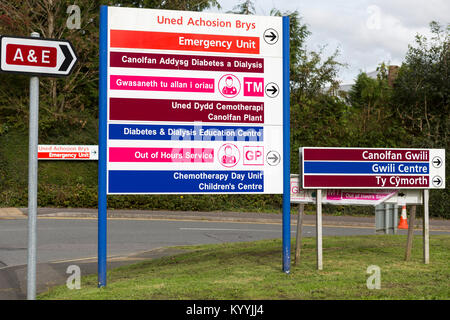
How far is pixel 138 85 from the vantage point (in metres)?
7.13

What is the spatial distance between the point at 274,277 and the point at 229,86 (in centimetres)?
240

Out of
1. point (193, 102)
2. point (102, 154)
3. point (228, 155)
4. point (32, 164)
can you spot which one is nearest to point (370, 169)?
point (228, 155)

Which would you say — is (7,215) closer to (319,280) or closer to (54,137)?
(54,137)

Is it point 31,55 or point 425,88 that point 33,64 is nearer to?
point 31,55

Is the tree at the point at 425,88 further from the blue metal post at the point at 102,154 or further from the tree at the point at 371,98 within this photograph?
the blue metal post at the point at 102,154

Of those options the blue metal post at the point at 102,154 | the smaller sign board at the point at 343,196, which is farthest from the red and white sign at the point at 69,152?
the blue metal post at the point at 102,154

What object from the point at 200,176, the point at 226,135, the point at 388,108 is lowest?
the point at 200,176

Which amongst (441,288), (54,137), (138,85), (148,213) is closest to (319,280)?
(441,288)

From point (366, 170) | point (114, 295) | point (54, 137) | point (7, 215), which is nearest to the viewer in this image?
point (114, 295)

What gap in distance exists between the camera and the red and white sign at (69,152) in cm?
2338

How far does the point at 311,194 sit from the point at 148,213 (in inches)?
492

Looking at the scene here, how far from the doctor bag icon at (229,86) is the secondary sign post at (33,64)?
2463 millimetres

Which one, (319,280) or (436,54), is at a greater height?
(436,54)

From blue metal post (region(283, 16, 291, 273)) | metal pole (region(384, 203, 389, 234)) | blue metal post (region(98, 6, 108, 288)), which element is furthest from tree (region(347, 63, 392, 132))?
blue metal post (region(98, 6, 108, 288))
